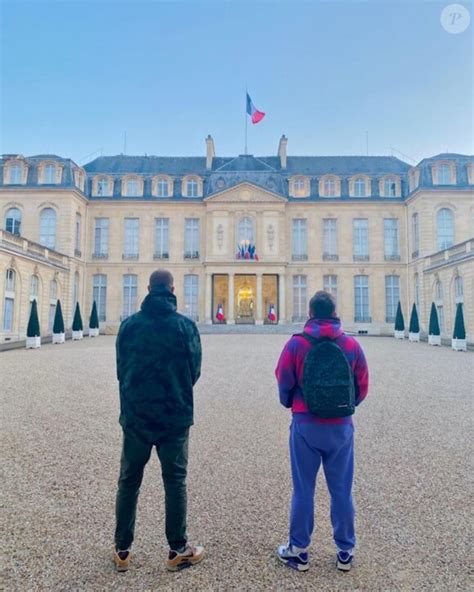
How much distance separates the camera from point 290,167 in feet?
Result: 94.9

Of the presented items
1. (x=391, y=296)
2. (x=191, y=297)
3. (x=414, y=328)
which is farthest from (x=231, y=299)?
(x=414, y=328)

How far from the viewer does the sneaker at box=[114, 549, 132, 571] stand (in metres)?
2.31

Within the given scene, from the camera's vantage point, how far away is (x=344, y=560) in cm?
233

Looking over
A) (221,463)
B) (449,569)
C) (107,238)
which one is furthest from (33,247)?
(449,569)

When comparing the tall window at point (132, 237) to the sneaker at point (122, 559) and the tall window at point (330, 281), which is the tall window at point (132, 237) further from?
the sneaker at point (122, 559)

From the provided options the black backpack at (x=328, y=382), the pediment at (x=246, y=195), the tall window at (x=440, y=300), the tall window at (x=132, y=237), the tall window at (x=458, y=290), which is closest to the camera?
the black backpack at (x=328, y=382)

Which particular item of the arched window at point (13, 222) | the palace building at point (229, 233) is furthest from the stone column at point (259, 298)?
the arched window at point (13, 222)

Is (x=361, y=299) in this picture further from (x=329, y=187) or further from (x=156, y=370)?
(x=156, y=370)

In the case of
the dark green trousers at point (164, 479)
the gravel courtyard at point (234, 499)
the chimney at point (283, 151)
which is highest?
the chimney at point (283, 151)

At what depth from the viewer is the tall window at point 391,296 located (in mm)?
Answer: 25766

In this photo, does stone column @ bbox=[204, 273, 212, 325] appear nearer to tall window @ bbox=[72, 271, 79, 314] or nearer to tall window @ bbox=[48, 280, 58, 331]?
tall window @ bbox=[72, 271, 79, 314]

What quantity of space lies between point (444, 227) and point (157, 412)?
25023 millimetres

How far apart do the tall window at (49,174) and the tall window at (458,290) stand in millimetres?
22352

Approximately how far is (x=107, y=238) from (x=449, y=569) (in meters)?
26.6
